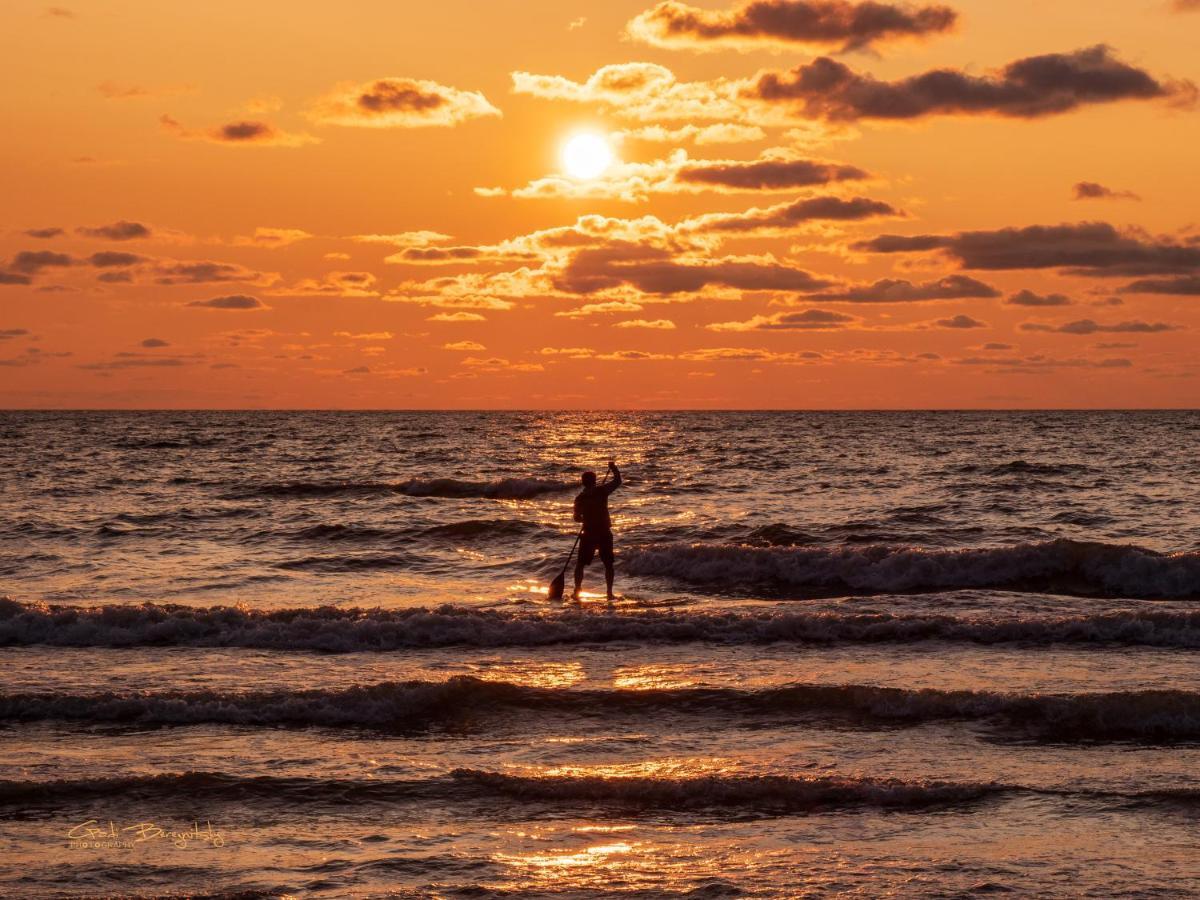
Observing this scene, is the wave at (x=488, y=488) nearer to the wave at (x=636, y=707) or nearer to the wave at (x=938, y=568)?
the wave at (x=938, y=568)

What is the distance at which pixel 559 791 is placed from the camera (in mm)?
9406

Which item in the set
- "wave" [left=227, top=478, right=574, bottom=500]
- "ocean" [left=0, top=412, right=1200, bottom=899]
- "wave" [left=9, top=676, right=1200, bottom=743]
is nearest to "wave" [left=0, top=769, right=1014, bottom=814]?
"ocean" [left=0, top=412, right=1200, bottom=899]

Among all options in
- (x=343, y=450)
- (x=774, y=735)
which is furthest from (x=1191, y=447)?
(x=774, y=735)

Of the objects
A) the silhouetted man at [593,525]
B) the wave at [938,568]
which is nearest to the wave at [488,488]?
the wave at [938,568]

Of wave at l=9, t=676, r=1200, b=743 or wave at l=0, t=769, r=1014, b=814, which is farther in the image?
wave at l=9, t=676, r=1200, b=743

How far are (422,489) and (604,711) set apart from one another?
3053cm

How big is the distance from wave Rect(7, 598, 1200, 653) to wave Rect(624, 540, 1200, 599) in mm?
5459

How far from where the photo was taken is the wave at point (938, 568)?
21500mm

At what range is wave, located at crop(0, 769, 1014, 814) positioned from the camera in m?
9.15

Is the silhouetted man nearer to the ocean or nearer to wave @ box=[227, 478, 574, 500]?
the ocean

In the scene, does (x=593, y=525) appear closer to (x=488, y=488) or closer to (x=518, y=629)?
(x=518, y=629)

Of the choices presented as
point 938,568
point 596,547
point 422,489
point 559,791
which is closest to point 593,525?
point 596,547

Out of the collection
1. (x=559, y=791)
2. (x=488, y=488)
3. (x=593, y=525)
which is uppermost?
(x=593, y=525)

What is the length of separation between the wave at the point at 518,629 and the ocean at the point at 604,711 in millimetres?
53
